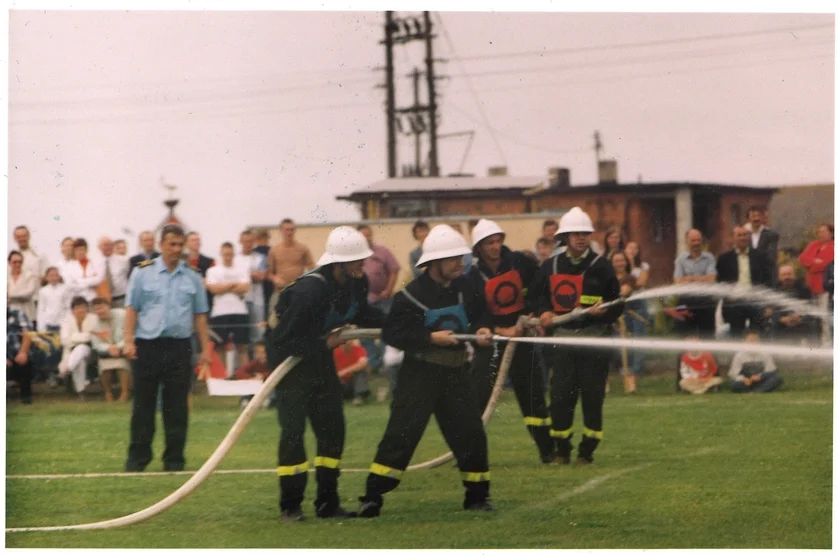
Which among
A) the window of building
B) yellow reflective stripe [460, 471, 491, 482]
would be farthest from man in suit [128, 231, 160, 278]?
yellow reflective stripe [460, 471, 491, 482]

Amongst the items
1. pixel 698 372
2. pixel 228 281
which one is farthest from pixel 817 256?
pixel 228 281

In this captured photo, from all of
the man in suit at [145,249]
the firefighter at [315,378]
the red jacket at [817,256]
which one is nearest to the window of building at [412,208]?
the man in suit at [145,249]

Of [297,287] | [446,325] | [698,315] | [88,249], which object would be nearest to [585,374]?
[446,325]

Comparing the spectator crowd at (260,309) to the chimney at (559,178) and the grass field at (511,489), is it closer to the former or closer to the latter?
the chimney at (559,178)

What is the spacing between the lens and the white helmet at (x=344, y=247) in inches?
365

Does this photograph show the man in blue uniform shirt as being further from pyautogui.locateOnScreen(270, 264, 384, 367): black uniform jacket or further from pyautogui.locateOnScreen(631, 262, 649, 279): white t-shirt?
pyautogui.locateOnScreen(631, 262, 649, 279): white t-shirt

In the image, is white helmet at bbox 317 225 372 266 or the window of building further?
the window of building

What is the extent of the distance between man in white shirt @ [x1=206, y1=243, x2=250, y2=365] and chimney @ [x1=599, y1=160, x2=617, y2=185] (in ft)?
12.5

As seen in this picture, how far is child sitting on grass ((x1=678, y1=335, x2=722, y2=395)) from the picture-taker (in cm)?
1527

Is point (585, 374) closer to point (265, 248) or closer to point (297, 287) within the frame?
point (297, 287)

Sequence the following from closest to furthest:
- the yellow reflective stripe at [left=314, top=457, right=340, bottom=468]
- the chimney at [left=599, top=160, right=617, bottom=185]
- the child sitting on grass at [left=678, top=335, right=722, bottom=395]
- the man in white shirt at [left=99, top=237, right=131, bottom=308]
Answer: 1. the yellow reflective stripe at [left=314, top=457, right=340, bottom=468]
2. the chimney at [left=599, top=160, right=617, bottom=185]
3. the man in white shirt at [left=99, top=237, right=131, bottom=308]
4. the child sitting on grass at [left=678, top=335, right=722, bottom=395]

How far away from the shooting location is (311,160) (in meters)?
11.4

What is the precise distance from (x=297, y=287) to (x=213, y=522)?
1597 millimetres

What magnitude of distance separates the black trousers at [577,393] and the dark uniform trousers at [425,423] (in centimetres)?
210
